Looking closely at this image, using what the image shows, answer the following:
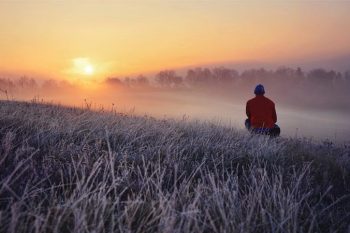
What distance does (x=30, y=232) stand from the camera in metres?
2.84

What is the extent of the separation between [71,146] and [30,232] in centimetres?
247

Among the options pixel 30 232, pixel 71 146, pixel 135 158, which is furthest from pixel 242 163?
pixel 30 232

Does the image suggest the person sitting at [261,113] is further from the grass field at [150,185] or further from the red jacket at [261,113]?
the grass field at [150,185]

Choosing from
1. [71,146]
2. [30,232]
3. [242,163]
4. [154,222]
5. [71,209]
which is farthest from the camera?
[242,163]

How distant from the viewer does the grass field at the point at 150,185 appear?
3242 mm

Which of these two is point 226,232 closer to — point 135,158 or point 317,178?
point 135,158

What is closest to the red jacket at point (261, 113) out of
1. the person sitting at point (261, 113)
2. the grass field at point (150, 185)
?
the person sitting at point (261, 113)

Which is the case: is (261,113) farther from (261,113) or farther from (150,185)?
(150,185)

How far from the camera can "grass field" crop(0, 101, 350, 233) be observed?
3242 millimetres

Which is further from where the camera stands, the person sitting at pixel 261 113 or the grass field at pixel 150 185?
the person sitting at pixel 261 113

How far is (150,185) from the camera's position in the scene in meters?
4.59

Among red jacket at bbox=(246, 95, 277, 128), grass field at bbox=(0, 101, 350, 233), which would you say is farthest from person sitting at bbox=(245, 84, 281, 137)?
grass field at bbox=(0, 101, 350, 233)

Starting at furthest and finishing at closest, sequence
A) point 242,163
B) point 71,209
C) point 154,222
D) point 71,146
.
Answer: point 242,163
point 71,146
point 154,222
point 71,209

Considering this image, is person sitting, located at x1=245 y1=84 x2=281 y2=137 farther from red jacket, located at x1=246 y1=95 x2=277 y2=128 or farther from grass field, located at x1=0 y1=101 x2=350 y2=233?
grass field, located at x1=0 y1=101 x2=350 y2=233
